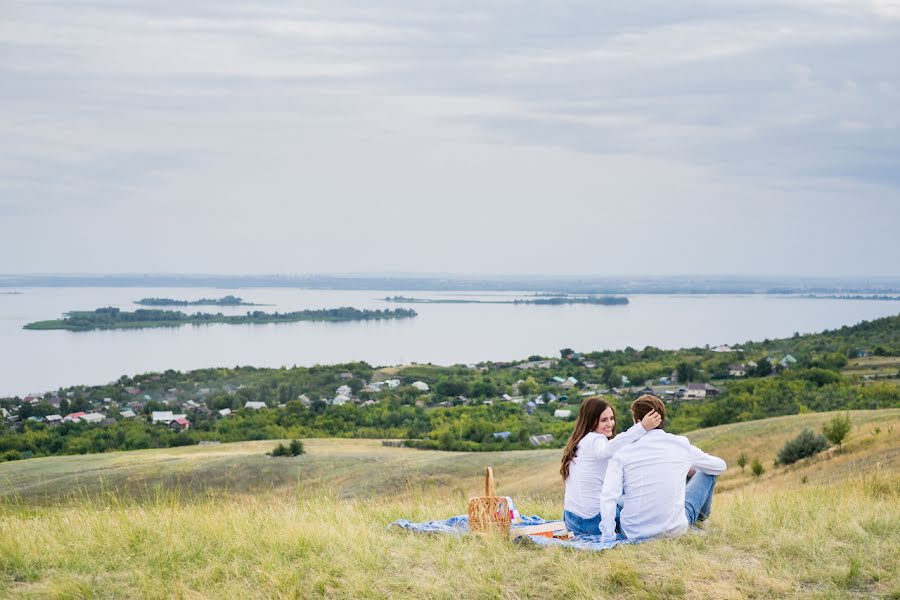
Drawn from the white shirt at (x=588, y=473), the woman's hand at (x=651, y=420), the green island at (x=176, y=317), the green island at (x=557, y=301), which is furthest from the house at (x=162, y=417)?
the green island at (x=557, y=301)

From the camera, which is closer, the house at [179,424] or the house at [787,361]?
the house at [179,424]

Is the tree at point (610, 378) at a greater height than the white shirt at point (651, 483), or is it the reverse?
the white shirt at point (651, 483)

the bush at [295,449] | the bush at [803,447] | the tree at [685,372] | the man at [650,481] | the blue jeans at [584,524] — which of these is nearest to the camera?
the man at [650,481]

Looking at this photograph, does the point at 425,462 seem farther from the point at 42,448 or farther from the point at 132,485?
the point at 42,448

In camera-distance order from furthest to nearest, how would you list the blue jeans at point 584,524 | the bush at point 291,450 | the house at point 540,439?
the house at point 540,439 < the bush at point 291,450 < the blue jeans at point 584,524

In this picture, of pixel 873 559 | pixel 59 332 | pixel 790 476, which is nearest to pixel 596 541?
pixel 873 559

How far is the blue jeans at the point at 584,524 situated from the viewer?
6453 millimetres

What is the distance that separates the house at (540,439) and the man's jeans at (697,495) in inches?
1326

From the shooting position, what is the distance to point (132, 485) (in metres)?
26.4

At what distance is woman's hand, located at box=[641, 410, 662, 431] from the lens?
6.05 m

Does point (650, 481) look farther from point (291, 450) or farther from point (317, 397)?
point (317, 397)

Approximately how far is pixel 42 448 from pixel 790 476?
43675 mm

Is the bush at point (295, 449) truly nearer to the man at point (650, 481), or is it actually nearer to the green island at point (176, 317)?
the man at point (650, 481)

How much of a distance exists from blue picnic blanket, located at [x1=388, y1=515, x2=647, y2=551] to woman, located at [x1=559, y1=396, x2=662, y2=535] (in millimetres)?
141
